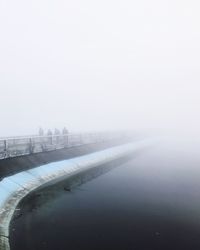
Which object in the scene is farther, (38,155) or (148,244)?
(38,155)

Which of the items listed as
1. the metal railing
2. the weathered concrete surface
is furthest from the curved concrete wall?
the metal railing

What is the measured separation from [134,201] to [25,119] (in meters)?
110

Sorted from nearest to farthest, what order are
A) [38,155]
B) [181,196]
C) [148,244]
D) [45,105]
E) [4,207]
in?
[148,244]
[4,207]
[181,196]
[38,155]
[45,105]

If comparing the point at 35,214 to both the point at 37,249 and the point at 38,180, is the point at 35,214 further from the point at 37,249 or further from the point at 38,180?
the point at 38,180

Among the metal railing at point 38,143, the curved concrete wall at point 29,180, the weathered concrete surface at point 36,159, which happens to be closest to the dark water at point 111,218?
the curved concrete wall at point 29,180

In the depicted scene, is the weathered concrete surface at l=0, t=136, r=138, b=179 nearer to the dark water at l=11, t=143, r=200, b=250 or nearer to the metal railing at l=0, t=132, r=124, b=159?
the metal railing at l=0, t=132, r=124, b=159

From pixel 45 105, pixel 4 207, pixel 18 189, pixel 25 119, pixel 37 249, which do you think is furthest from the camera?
pixel 45 105

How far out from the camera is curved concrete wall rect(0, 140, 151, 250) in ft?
48.0

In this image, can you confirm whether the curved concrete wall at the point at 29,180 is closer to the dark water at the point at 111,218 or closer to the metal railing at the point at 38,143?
the dark water at the point at 111,218

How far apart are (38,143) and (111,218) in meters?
16.3

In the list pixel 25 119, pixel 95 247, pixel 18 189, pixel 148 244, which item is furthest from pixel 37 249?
pixel 25 119

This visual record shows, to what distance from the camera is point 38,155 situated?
1048 inches

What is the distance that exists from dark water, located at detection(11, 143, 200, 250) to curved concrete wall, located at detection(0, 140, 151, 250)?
440 mm

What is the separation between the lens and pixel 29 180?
21.3 m
